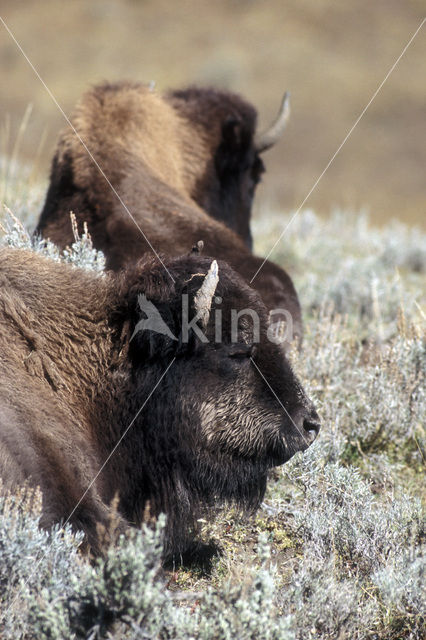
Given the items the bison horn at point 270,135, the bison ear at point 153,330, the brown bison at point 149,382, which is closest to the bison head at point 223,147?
the bison horn at point 270,135

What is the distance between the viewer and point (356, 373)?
17.0 feet

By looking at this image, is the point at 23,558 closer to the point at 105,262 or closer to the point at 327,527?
the point at 327,527

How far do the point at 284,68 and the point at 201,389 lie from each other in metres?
43.3

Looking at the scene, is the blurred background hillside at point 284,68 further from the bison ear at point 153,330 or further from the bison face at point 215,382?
the bison ear at point 153,330

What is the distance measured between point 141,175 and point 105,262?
0.96m

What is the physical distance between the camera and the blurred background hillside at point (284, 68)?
3291 centimetres

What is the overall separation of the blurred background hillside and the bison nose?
2276 cm

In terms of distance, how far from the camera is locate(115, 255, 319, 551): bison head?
3.40 meters

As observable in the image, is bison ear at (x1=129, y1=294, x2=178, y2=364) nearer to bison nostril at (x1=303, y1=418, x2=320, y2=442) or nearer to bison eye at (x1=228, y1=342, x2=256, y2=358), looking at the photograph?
bison eye at (x1=228, y1=342, x2=256, y2=358)

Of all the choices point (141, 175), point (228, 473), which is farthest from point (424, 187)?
point (228, 473)

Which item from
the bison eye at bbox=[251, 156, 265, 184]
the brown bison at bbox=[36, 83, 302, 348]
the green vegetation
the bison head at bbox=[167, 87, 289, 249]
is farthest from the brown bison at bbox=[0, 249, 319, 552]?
the bison eye at bbox=[251, 156, 265, 184]

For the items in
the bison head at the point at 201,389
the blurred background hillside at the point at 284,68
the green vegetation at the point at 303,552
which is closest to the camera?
the green vegetation at the point at 303,552

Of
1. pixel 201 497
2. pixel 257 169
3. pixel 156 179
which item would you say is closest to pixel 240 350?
pixel 201 497

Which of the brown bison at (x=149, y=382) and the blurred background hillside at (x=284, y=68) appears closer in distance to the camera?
the brown bison at (x=149, y=382)
